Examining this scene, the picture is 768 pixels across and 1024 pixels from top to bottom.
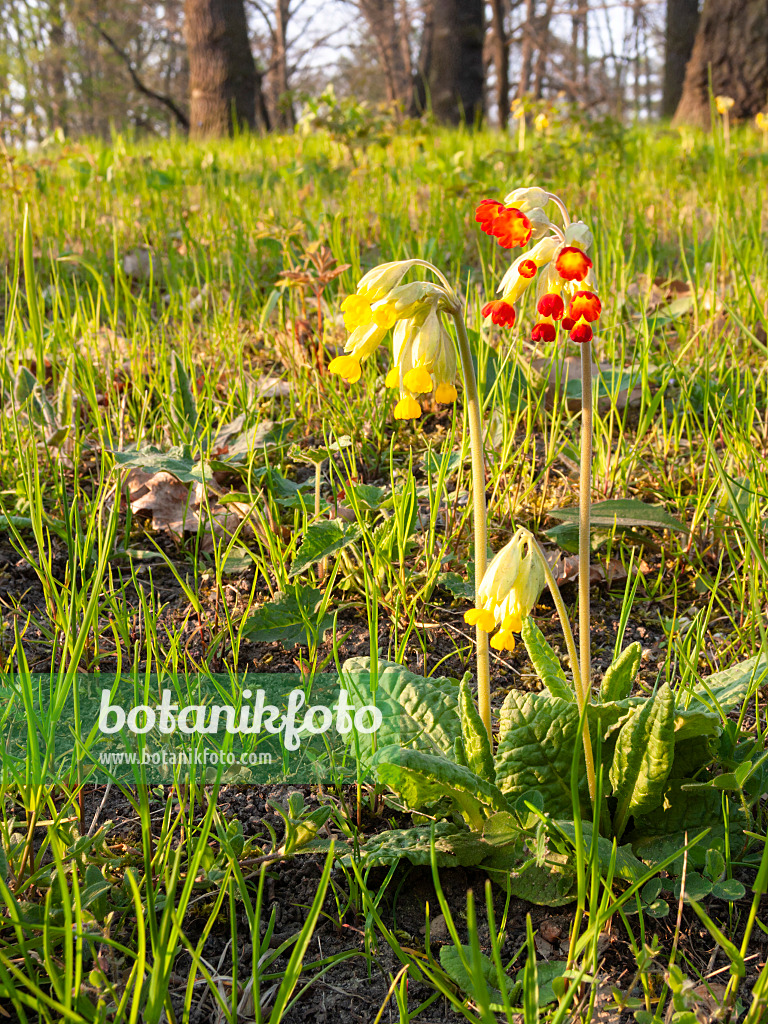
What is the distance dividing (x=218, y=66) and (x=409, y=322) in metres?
9.41

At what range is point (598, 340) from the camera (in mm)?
2656

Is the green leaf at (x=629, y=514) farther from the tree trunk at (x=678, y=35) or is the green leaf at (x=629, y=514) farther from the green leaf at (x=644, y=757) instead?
the tree trunk at (x=678, y=35)

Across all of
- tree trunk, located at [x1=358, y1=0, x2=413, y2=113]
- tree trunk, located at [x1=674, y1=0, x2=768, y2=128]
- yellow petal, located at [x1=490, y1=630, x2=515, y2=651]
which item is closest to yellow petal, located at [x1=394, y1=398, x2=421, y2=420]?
yellow petal, located at [x1=490, y1=630, x2=515, y2=651]

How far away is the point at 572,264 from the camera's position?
3.28 feet

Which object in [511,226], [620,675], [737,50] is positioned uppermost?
[737,50]

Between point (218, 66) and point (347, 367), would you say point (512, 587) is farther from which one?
point (218, 66)

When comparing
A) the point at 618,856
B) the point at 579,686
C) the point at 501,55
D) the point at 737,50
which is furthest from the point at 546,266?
the point at 501,55

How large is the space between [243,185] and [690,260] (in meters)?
2.58

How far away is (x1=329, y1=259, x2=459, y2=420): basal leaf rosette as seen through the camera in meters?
1.11

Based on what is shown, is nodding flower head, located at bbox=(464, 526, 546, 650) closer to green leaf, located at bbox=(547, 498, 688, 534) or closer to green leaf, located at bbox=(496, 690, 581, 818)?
green leaf, located at bbox=(496, 690, 581, 818)

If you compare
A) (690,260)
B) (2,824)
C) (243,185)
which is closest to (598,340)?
(690,260)

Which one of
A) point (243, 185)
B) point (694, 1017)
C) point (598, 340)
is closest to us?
point (694, 1017)

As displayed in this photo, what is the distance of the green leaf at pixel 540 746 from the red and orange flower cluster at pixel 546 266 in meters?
0.53

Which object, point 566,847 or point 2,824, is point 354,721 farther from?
point 2,824
